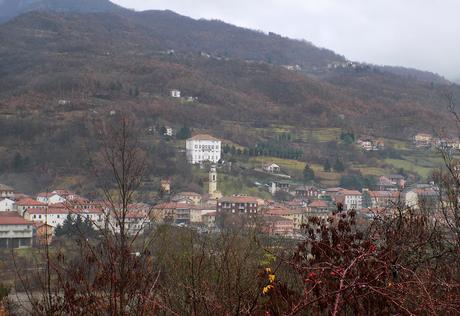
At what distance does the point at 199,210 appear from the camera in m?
41.7

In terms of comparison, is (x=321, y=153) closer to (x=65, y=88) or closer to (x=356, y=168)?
(x=356, y=168)

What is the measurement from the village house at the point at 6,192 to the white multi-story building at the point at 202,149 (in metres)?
16.2

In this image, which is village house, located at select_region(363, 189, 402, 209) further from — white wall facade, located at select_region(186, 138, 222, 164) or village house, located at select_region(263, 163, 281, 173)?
white wall facade, located at select_region(186, 138, 222, 164)

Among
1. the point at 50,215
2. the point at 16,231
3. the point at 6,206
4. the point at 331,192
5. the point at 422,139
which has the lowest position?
the point at 16,231

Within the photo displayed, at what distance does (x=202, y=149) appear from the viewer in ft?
183

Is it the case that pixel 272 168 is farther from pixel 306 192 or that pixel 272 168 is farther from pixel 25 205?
pixel 25 205

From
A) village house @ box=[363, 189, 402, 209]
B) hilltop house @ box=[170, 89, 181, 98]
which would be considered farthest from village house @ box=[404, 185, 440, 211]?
hilltop house @ box=[170, 89, 181, 98]

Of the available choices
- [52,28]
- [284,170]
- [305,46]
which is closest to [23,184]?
[284,170]

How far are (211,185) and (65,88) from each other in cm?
3374

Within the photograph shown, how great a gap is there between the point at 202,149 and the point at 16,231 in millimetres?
24620

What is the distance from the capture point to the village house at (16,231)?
1246 inches

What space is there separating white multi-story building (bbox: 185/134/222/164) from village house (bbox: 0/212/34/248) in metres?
22.4

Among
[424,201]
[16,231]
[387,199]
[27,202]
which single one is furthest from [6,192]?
[424,201]

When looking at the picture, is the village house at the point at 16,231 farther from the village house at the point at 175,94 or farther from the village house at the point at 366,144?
the village house at the point at 175,94
